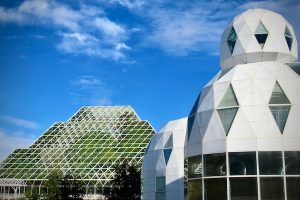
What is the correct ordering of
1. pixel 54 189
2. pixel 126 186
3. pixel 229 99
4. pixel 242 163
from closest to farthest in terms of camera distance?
pixel 242 163, pixel 229 99, pixel 126 186, pixel 54 189

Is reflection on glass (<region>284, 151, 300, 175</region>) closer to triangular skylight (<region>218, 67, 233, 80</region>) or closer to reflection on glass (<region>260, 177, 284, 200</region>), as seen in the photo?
reflection on glass (<region>260, 177, 284, 200</region>)

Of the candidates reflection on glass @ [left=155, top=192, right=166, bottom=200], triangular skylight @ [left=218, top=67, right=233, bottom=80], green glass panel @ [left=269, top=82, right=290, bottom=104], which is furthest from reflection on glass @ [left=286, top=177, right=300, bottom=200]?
reflection on glass @ [left=155, top=192, right=166, bottom=200]

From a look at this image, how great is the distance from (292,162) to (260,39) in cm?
919

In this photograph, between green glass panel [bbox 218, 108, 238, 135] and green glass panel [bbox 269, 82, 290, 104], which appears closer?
green glass panel [bbox 269, 82, 290, 104]

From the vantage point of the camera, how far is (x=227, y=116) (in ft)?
85.9

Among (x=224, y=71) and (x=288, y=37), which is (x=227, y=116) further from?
(x=288, y=37)

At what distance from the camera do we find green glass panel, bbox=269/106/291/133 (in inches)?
992

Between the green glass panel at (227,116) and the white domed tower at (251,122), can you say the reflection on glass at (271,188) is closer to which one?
the white domed tower at (251,122)

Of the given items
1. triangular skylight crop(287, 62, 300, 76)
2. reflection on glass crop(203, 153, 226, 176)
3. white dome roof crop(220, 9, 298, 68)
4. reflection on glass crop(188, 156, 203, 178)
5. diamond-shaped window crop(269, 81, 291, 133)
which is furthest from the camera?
white dome roof crop(220, 9, 298, 68)

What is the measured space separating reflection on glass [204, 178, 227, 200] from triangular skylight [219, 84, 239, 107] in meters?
4.86

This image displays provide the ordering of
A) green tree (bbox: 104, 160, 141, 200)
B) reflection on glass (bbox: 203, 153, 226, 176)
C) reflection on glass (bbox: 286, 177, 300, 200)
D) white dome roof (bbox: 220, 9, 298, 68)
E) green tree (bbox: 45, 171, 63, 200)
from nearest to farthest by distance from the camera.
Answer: reflection on glass (bbox: 286, 177, 300, 200), reflection on glass (bbox: 203, 153, 226, 176), white dome roof (bbox: 220, 9, 298, 68), green tree (bbox: 104, 160, 141, 200), green tree (bbox: 45, 171, 63, 200)

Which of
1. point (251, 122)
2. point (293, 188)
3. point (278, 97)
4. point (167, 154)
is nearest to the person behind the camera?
point (293, 188)

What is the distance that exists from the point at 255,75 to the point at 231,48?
3899 millimetres

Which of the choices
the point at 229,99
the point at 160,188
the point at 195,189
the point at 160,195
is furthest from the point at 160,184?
the point at 229,99
